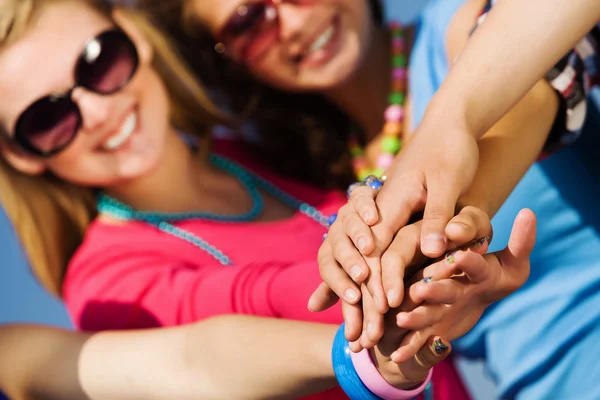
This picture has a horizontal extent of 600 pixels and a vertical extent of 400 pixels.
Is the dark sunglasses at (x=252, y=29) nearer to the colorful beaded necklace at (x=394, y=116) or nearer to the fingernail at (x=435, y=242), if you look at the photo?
the colorful beaded necklace at (x=394, y=116)

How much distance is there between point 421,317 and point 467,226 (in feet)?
0.24

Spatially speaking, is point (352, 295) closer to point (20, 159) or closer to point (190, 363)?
point (190, 363)

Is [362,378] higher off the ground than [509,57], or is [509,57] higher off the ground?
[509,57]

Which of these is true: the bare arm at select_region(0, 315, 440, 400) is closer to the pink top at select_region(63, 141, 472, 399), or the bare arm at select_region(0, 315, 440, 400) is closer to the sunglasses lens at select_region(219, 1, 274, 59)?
the pink top at select_region(63, 141, 472, 399)

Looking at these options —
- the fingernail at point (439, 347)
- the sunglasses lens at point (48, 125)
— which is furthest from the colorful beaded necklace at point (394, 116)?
the fingernail at point (439, 347)

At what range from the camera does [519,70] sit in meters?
0.56

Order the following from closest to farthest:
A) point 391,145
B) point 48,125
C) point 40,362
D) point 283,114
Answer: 1. point 40,362
2. point 48,125
3. point 391,145
4. point 283,114

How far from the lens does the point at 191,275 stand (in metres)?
0.76

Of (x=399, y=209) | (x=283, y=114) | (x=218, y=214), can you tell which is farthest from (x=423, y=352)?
(x=283, y=114)

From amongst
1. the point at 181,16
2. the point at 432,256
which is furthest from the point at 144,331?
the point at 181,16

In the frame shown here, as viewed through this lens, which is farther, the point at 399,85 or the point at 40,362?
the point at 399,85

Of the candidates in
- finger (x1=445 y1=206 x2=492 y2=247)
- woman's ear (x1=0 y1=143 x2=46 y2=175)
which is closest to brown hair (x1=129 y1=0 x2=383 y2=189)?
woman's ear (x1=0 y1=143 x2=46 y2=175)

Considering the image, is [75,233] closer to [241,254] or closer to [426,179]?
[241,254]

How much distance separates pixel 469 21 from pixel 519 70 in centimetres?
18
